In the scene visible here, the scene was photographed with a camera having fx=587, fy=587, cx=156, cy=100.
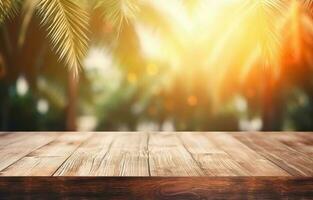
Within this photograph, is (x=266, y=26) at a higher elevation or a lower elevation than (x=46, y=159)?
higher

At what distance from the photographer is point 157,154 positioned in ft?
8.42

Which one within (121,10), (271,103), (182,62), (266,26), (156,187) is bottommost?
(156,187)

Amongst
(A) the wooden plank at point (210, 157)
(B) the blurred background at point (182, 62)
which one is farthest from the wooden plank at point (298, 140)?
(B) the blurred background at point (182, 62)

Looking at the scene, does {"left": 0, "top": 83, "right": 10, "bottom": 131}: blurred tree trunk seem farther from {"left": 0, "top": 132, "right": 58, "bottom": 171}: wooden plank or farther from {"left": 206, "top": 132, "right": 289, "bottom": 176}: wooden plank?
{"left": 206, "top": 132, "right": 289, "bottom": 176}: wooden plank

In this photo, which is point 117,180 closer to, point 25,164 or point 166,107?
point 25,164

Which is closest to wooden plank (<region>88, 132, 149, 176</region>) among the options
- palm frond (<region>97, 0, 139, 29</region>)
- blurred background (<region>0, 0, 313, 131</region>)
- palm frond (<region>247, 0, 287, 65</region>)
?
palm frond (<region>97, 0, 139, 29</region>)

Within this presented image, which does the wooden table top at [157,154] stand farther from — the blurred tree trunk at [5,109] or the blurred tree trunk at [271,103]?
the blurred tree trunk at [5,109]

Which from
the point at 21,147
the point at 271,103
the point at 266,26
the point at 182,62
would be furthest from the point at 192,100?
the point at 21,147

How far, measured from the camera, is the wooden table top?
2.09 meters

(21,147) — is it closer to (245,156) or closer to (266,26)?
(245,156)

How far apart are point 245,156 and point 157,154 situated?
381 millimetres

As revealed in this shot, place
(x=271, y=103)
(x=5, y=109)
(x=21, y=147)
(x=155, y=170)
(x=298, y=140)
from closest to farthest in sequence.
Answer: (x=155, y=170) → (x=21, y=147) → (x=298, y=140) → (x=271, y=103) → (x=5, y=109)

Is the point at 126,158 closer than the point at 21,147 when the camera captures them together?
Yes

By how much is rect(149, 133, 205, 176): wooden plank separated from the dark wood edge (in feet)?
0.21
